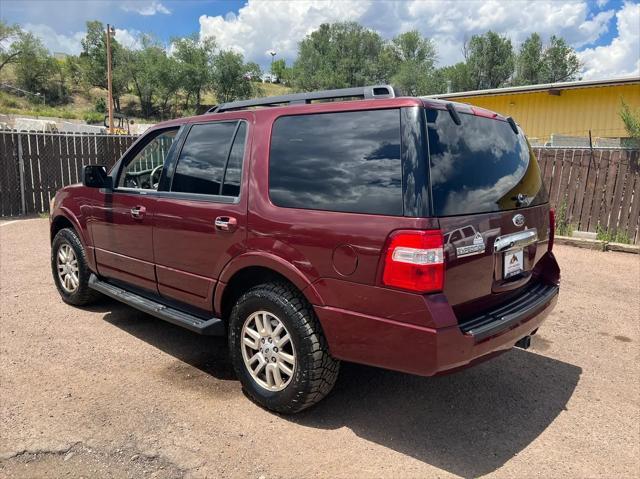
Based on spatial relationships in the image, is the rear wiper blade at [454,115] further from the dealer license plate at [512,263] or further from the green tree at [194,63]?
the green tree at [194,63]

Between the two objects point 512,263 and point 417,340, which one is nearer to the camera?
point 417,340

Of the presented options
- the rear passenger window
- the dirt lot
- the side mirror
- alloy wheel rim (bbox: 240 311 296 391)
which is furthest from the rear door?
the side mirror

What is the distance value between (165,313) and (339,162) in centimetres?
192

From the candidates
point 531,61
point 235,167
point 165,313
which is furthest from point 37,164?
point 531,61

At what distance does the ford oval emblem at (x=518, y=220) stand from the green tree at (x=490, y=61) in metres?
59.3

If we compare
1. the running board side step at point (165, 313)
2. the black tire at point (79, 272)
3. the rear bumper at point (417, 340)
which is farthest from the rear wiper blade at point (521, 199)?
the black tire at point (79, 272)

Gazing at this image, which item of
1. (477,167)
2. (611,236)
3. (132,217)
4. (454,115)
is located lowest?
(611,236)

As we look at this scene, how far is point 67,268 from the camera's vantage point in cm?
539

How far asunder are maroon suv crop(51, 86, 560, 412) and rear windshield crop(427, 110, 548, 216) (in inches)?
0.4

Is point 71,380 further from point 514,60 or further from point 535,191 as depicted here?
point 514,60

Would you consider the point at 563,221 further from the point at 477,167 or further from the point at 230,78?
the point at 230,78

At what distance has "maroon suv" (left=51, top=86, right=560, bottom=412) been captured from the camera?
8.76 feet

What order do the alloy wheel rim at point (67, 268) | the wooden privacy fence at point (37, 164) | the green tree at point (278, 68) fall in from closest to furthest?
the alloy wheel rim at point (67, 268)
the wooden privacy fence at point (37, 164)
the green tree at point (278, 68)

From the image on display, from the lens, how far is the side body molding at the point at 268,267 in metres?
2.98
